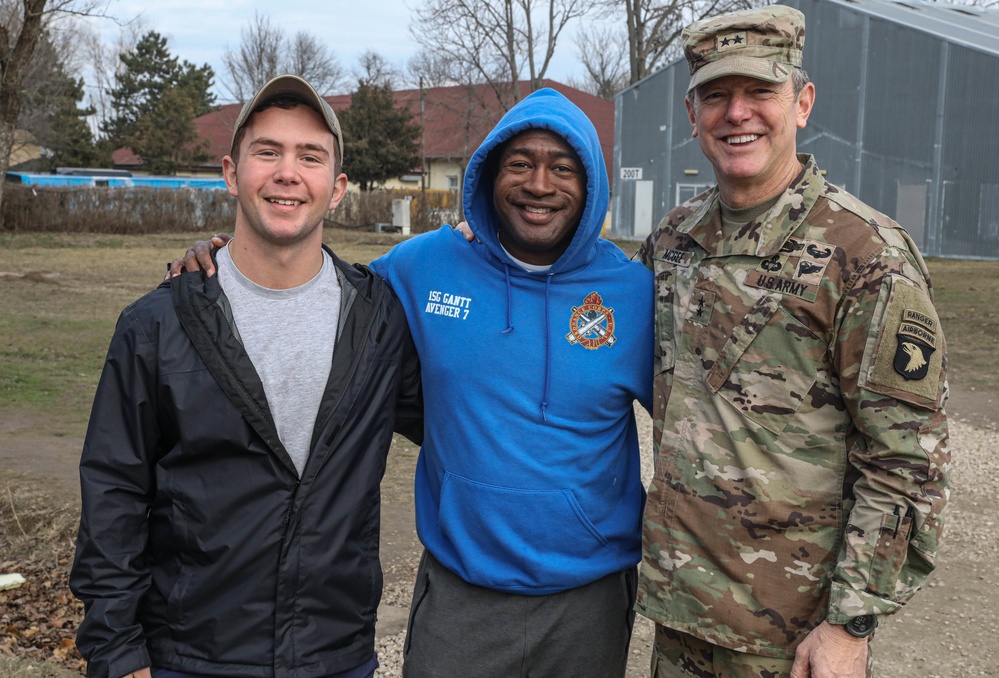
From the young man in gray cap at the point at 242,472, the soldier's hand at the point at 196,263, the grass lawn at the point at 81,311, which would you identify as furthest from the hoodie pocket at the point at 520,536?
the grass lawn at the point at 81,311

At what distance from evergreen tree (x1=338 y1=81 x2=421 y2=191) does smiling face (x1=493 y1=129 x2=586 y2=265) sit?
41.3 meters

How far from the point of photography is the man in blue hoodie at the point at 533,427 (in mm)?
2908

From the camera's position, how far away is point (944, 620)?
5.01 meters

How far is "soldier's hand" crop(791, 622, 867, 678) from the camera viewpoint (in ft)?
8.14

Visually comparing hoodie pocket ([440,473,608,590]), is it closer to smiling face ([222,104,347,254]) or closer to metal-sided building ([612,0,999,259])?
smiling face ([222,104,347,254])

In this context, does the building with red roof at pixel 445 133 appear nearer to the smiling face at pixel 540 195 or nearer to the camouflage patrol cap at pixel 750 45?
the smiling face at pixel 540 195

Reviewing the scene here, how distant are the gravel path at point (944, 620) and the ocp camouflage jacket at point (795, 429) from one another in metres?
2.00

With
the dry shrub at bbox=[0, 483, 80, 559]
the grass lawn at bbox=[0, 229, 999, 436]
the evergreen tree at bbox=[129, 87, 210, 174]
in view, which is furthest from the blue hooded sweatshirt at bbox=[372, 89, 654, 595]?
the evergreen tree at bbox=[129, 87, 210, 174]

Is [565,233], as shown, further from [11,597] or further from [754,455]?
[11,597]

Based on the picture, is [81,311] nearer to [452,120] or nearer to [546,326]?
[546,326]

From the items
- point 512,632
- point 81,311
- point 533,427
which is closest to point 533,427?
point 533,427

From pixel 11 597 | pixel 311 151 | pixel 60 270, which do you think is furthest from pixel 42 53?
pixel 311 151

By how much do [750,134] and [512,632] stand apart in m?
1.62

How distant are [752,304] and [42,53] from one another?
3426 centimetres
